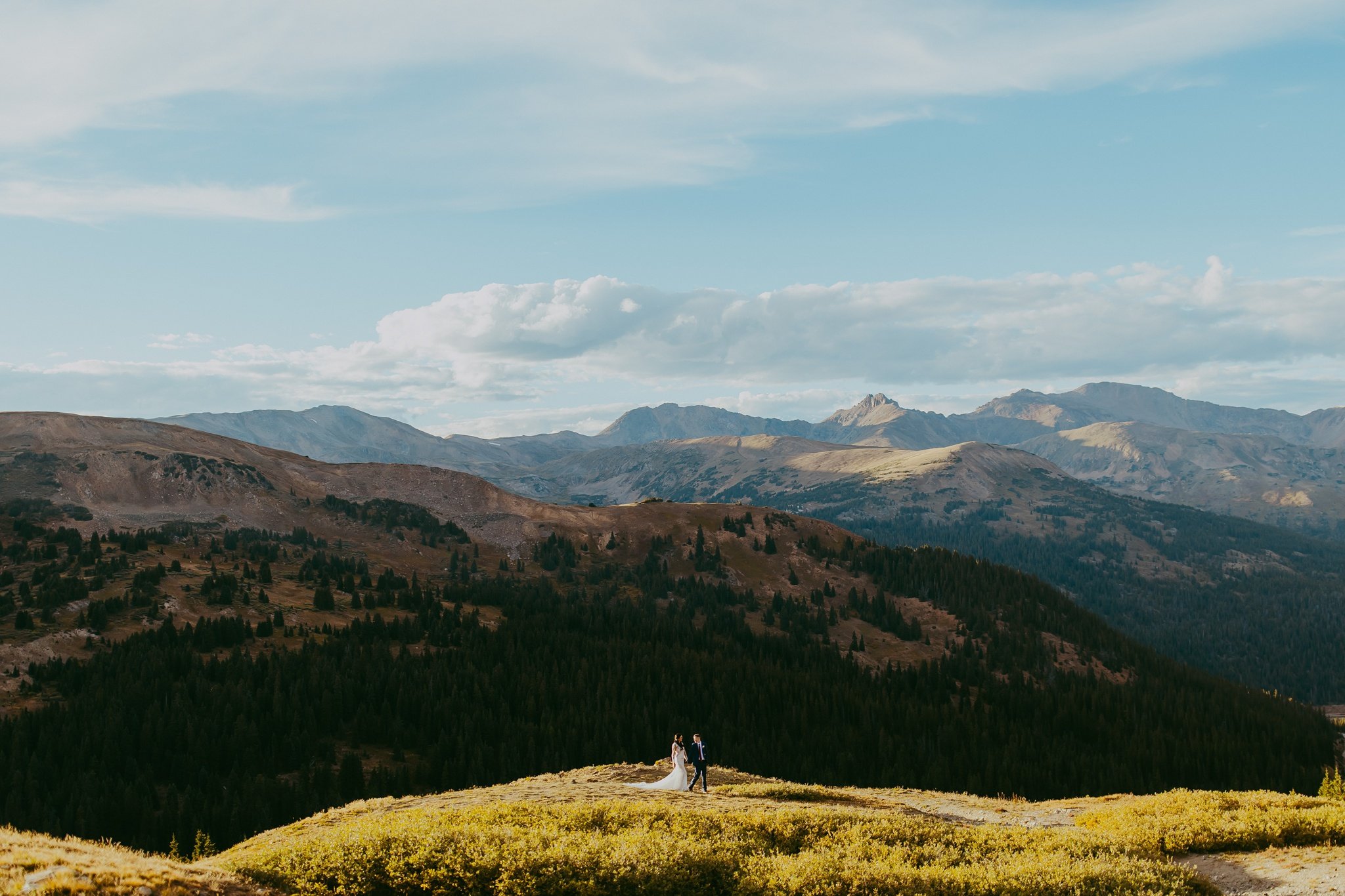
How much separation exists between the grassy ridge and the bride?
18008 mm

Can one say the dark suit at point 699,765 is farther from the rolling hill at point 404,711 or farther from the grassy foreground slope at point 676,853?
the rolling hill at point 404,711

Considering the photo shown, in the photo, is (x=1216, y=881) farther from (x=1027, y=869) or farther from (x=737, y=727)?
(x=737, y=727)

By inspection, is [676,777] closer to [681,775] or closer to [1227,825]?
[681,775]

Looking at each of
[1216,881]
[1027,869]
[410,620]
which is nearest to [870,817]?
[1027,869]

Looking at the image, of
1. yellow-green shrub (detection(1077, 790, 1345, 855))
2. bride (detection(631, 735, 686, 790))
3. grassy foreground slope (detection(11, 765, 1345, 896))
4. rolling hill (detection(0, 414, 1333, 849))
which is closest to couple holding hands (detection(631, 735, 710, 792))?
bride (detection(631, 735, 686, 790))

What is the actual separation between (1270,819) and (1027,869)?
20.5 meters

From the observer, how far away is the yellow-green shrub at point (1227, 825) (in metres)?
40.7

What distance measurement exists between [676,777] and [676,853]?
2486 cm

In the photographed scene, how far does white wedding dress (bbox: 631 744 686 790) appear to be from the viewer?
5659 centimetres

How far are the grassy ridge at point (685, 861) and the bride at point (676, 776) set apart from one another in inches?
709

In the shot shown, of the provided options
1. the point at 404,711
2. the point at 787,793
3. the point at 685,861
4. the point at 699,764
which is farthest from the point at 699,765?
the point at 404,711

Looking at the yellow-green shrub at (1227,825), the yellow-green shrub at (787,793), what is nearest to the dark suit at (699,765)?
the yellow-green shrub at (787,793)

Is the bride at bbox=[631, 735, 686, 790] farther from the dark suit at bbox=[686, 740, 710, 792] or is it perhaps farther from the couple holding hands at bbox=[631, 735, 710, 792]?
the dark suit at bbox=[686, 740, 710, 792]

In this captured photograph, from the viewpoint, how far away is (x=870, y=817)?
42688mm
